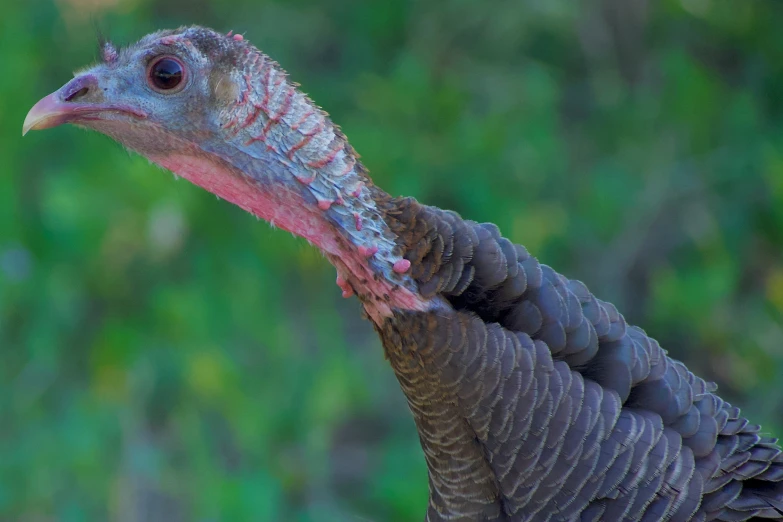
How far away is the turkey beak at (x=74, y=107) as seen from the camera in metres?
2.05

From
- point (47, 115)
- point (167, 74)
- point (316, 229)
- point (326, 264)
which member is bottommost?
point (47, 115)

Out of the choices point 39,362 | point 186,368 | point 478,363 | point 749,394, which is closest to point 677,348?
point 749,394

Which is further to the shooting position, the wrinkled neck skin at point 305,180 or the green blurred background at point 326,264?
the green blurred background at point 326,264

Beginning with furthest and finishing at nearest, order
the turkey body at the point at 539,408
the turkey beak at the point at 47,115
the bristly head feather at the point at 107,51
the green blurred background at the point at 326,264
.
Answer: the green blurred background at the point at 326,264 → the bristly head feather at the point at 107,51 → the turkey beak at the point at 47,115 → the turkey body at the point at 539,408

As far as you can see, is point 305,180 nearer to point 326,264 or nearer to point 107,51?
point 107,51

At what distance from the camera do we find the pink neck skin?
1.94 meters

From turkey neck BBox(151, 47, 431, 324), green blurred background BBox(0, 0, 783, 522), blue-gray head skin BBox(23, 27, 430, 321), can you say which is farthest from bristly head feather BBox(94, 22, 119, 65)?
green blurred background BBox(0, 0, 783, 522)

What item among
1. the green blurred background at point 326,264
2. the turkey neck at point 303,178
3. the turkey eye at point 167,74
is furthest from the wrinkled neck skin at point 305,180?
the green blurred background at point 326,264

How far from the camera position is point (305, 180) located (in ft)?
6.38

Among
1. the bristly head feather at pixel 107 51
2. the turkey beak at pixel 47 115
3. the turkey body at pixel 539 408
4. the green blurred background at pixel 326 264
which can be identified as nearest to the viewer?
the turkey body at pixel 539 408

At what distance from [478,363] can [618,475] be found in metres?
0.39

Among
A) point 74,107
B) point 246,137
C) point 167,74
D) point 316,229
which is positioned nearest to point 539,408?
point 316,229

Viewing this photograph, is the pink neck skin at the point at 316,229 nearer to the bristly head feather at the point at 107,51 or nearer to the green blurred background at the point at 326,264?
the bristly head feather at the point at 107,51

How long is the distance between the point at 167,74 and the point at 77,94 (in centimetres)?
24
